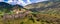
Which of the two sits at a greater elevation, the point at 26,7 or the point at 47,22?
the point at 26,7

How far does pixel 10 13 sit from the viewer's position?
5.47 ft

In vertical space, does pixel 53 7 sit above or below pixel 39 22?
above

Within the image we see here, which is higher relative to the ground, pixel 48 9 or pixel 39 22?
pixel 48 9

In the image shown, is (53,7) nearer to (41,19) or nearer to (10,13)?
(41,19)

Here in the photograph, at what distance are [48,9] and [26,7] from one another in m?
0.28

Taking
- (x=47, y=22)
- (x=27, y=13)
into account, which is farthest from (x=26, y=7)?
(x=47, y=22)

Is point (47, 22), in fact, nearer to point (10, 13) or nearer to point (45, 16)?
point (45, 16)

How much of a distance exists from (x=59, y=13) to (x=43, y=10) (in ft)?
0.67

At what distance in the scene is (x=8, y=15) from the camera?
65.0 inches

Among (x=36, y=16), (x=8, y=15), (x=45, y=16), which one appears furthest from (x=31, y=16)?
(x=8, y=15)

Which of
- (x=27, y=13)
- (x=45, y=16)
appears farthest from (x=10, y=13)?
(x=45, y=16)

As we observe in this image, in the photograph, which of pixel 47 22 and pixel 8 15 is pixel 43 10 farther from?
pixel 8 15

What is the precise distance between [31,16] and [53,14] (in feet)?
0.90

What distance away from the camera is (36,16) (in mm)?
1687
